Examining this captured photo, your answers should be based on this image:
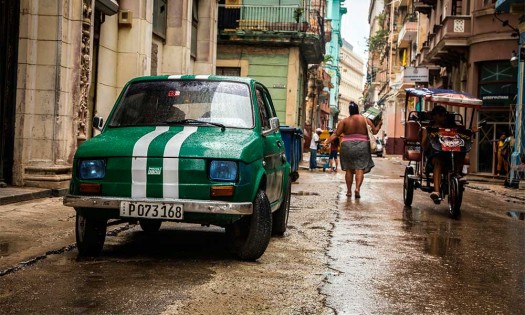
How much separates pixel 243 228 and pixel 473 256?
2403mm

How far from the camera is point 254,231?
6145 millimetres

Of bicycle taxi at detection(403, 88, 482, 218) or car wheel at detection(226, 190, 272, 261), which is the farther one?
bicycle taxi at detection(403, 88, 482, 218)

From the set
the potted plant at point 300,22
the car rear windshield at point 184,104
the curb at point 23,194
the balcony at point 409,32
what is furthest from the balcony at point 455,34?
the car rear windshield at point 184,104

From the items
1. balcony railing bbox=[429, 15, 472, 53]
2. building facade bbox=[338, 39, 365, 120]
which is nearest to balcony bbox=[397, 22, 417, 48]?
balcony railing bbox=[429, 15, 472, 53]

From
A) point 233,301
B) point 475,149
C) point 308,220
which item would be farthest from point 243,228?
point 475,149

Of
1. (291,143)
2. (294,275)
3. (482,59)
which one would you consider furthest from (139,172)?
(482,59)

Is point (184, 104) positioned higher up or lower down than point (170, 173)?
higher up

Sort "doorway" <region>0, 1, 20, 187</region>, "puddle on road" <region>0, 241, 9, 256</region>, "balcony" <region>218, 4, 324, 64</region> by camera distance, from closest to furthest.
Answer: "puddle on road" <region>0, 241, 9, 256</region> → "doorway" <region>0, 1, 20, 187</region> → "balcony" <region>218, 4, 324, 64</region>

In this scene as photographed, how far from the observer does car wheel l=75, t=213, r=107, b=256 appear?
6227mm

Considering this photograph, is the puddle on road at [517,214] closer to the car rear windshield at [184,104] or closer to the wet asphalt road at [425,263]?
the wet asphalt road at [425,263]

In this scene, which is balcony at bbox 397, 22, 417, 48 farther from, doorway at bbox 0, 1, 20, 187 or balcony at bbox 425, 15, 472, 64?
doorway at bbox 0, 1, 20, 187

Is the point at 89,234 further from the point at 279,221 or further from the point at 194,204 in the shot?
the point at 279,221

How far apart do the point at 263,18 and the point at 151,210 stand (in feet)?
85.7

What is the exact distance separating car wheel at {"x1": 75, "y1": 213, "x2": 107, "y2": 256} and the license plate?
39 cm
